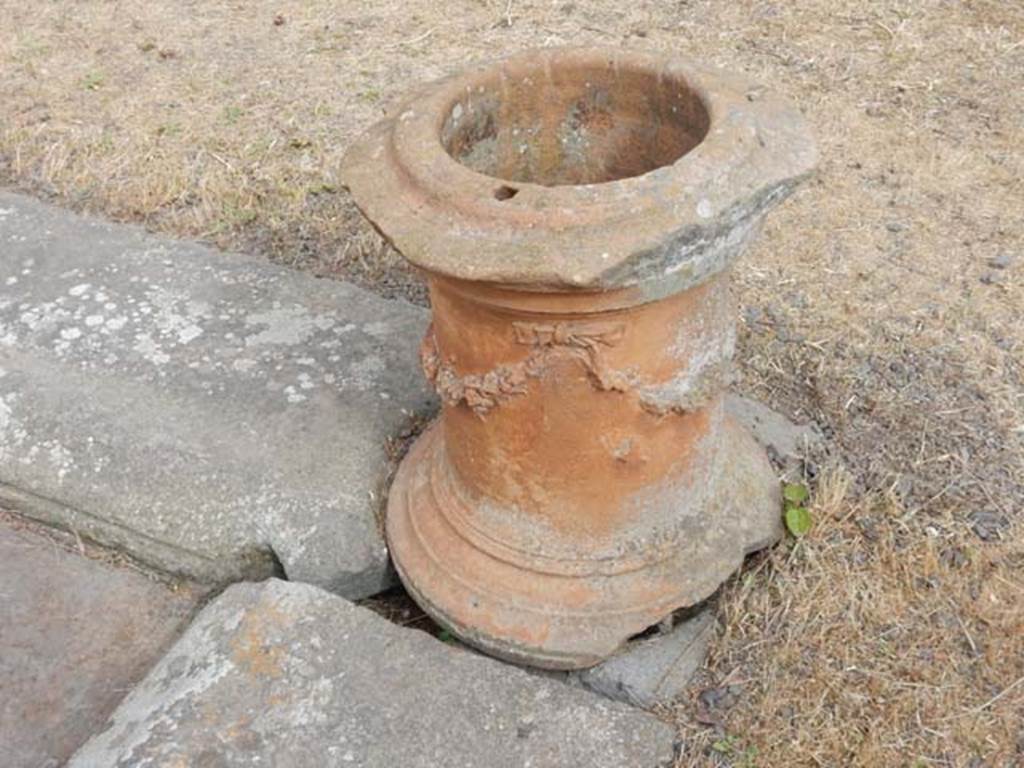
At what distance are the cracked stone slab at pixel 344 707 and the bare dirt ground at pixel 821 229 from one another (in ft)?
0.86

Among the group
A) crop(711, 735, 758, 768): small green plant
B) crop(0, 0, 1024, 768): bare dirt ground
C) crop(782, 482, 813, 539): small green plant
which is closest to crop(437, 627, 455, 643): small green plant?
crop(0, 0, 1024, 768): bare dirt ground

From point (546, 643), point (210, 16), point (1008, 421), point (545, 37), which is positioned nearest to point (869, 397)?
point (1008, 421)

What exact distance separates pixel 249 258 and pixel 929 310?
213 centimetres

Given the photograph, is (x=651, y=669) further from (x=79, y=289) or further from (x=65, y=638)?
(x=79, y=289)

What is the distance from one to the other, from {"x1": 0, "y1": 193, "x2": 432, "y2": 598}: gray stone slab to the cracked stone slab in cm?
30

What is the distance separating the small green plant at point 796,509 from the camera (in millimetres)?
2611

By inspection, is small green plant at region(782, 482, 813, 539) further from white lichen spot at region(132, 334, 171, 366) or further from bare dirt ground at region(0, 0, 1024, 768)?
white lichen spot at region(132, 334, 171, 366)

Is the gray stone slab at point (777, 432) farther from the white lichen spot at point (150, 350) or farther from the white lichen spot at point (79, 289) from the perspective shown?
the white lichen spot at point (79, 289)

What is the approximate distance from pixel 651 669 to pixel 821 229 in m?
1.92

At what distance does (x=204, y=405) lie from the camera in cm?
296

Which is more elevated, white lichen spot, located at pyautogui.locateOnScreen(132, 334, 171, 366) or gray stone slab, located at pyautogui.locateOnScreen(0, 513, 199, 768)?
white lichen spot, located at pyautogui.locateOnScreen(132, 334, 171, 366)

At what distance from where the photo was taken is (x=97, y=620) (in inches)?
104

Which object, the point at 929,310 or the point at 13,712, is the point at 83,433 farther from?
the point at 929,310

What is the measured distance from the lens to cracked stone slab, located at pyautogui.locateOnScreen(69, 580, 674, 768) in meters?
2.14
